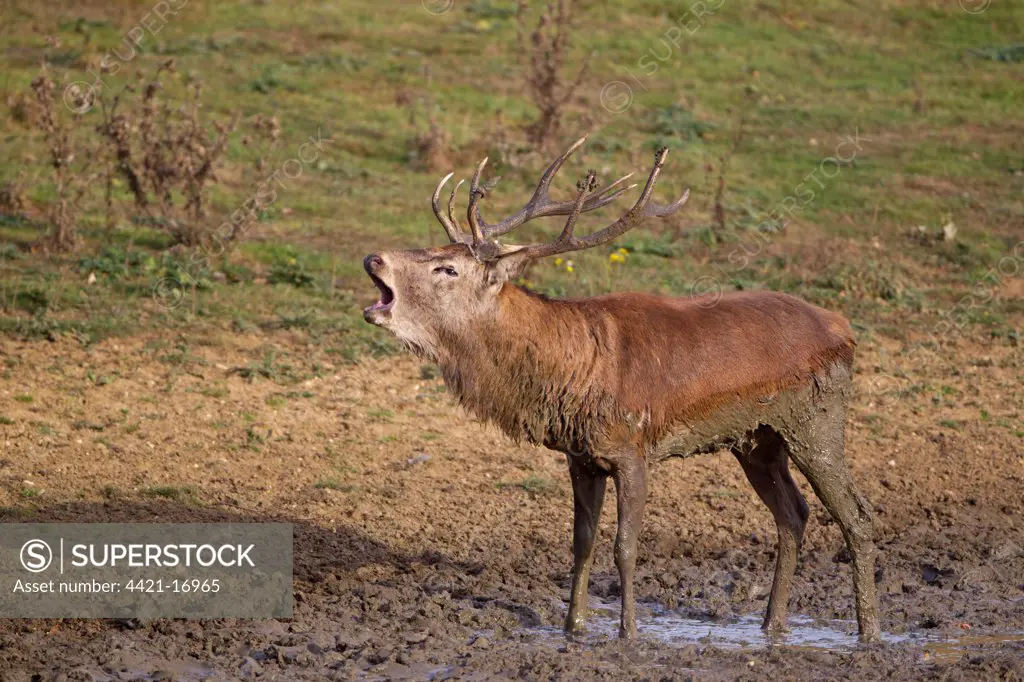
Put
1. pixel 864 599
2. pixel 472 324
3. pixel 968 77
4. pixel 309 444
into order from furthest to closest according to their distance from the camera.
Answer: pixel 968 77, pixel 309 444, pixel 864 599, pixel 472 324

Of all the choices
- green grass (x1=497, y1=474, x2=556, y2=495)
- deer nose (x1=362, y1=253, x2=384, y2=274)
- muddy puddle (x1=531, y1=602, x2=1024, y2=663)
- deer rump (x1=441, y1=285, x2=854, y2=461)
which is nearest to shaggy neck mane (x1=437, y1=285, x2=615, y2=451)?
deer rump (x1=441, y1=285, x2=854, y2=461)

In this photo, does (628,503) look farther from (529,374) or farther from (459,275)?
(459,275)

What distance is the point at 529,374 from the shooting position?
21.7 ft

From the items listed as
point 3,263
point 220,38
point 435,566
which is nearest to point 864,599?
point 435,566

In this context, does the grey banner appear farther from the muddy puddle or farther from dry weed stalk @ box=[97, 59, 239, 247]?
dry weed stalk @ box=[97, 59, 239, 247]

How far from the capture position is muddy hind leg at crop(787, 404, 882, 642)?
22.8 ft

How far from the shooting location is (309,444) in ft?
29.4

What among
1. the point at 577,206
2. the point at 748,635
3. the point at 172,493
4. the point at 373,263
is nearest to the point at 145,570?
the point at 172,493

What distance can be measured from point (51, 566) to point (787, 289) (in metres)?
7.24

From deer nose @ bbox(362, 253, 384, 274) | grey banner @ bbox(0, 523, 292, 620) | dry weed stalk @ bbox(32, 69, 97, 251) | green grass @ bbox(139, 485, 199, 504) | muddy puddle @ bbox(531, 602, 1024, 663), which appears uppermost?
dry weed stalk @ bbox(32, 69, 97, 251)

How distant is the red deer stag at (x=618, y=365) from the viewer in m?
6.51

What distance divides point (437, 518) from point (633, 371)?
2083 millimetres

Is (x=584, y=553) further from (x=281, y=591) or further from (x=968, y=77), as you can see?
(x=968, y=77)

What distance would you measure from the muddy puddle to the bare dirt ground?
0.02 meters
